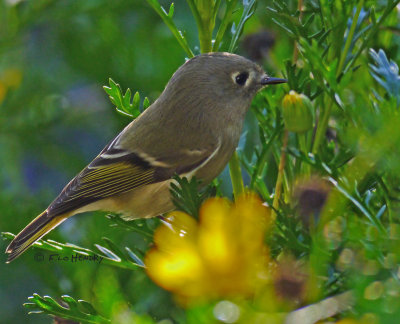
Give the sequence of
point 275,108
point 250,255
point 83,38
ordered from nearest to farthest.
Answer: point 250,255
point 275,108
point 83,38

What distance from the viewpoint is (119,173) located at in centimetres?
151

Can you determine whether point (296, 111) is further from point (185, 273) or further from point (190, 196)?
point (185, 273)

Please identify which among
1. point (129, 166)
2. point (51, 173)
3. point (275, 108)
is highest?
point (275, 108)

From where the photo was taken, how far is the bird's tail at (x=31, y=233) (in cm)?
121

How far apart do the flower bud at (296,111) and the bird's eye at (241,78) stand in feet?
1.92

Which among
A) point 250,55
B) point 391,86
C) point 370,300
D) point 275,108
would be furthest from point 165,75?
point 370,300

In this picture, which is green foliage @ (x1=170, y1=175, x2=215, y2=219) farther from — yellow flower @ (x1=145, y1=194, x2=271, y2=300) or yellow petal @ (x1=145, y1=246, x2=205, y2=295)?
yellow petal @ (x1=145, y1=246, x2=205, y2=295)

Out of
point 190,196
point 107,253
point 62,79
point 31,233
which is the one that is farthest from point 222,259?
point 62,79

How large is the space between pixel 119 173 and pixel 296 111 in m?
0.74

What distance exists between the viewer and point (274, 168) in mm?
1300

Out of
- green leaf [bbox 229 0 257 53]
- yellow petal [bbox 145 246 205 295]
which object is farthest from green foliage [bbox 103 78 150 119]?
yellow petal [bbox 145 246 205 295]

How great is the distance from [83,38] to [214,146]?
25.9 inches

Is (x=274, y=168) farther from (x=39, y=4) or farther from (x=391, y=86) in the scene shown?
(x=39, y=4)

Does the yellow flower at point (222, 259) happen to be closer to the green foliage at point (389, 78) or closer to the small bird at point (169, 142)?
the green foliage at point (389, 78)
